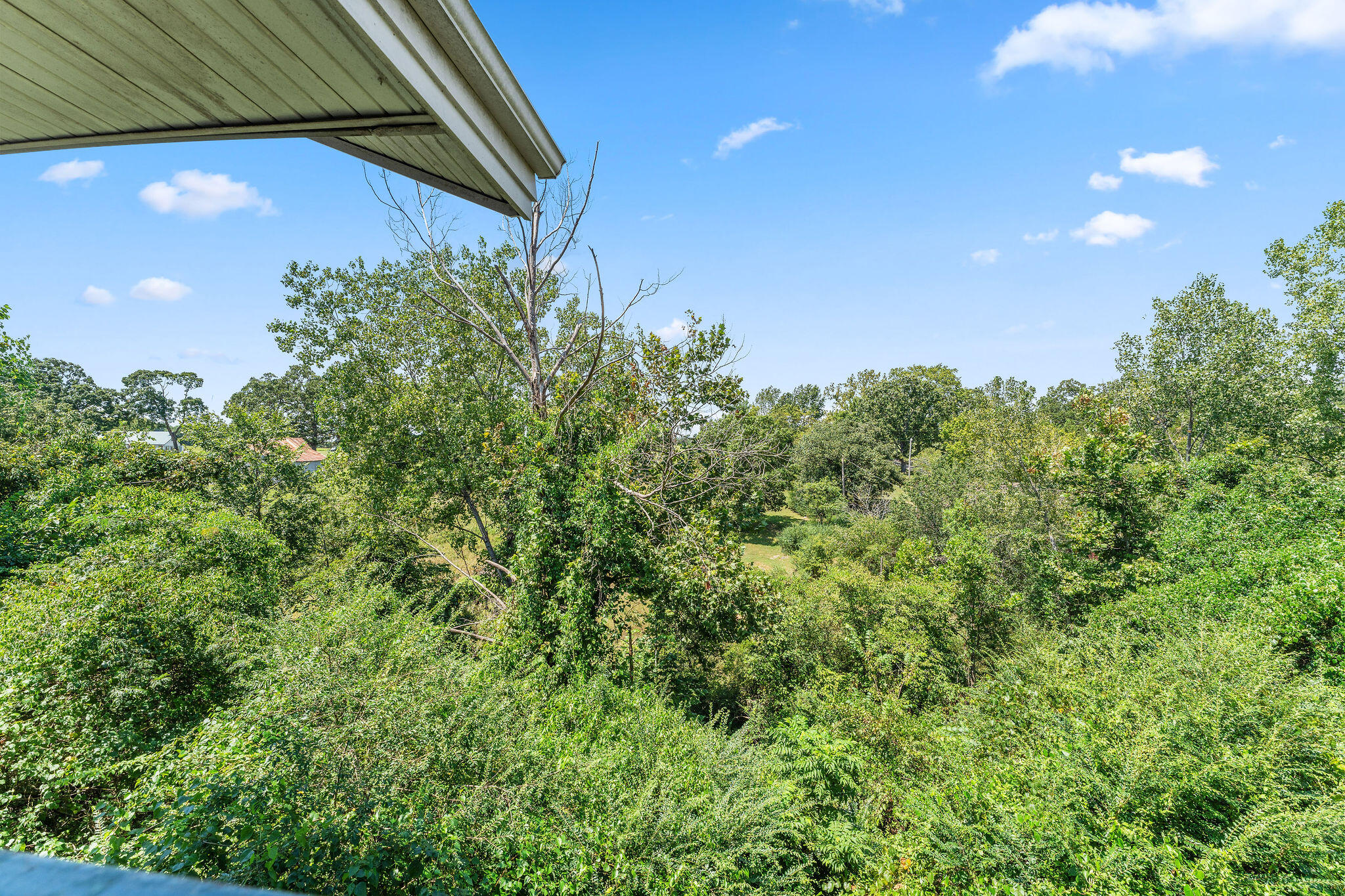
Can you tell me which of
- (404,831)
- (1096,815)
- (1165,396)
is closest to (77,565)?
(404,831)

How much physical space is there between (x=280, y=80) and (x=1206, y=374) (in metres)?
27.9

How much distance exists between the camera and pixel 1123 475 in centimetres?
1328

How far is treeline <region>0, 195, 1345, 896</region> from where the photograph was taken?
4188 millimetres

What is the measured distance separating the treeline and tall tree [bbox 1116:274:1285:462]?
22cm

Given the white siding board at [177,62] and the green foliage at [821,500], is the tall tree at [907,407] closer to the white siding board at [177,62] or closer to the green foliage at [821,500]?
the green foliage at [821,500]

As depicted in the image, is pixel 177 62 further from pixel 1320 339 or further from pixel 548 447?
pixel 1320 339

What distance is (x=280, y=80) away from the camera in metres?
A: 1.70

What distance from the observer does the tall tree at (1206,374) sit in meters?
18.0

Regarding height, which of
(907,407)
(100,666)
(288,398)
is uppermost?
(288,398)

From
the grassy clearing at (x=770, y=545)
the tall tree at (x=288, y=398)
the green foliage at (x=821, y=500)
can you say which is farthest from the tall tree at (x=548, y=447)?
the tall tree at (x=288, y=398)

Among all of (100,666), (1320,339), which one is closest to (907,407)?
(1320,339)

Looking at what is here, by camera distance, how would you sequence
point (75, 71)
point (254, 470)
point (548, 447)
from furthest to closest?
point (254, 470) < point (548, 447) < point (75, 71)

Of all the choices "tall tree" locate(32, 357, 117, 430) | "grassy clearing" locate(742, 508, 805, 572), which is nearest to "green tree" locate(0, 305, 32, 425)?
"grassy clearing" locate(742, 508, 805, 572)

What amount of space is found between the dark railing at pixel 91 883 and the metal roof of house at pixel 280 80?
5.94ft
